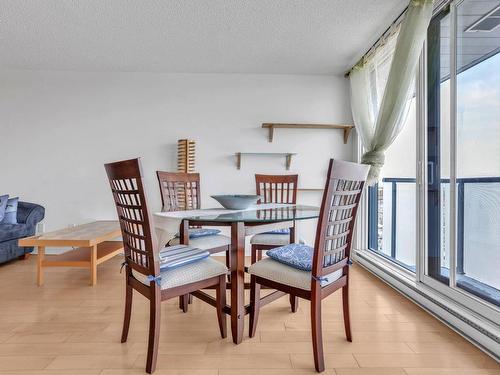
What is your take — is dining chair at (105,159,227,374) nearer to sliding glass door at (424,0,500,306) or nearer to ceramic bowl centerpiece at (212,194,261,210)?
ceramic bowl centerpiece at (212,194,261,210)

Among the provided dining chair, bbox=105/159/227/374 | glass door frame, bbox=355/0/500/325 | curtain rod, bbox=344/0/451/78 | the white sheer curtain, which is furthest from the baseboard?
curtain rod, bbox=344/0/451/78

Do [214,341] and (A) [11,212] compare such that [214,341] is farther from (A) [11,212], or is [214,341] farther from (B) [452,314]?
(A) [11,212]

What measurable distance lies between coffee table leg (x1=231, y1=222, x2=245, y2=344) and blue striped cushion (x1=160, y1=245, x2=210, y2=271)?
7.6 inches

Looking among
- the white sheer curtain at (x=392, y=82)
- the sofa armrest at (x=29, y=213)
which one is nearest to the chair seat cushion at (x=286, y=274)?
the white sheer curtain at (x=392, y=82)

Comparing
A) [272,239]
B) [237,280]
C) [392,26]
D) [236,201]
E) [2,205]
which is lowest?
[237,280]

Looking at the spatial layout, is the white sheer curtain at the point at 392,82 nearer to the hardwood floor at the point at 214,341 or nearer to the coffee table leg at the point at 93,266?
the hardwood floor at the point at 214,341

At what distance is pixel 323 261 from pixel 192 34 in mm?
2357

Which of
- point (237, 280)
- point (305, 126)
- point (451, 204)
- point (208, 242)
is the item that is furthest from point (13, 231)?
point (451, 204)

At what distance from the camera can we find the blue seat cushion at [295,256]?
56.2 inches

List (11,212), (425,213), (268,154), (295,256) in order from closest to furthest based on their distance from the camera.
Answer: (295,256) → (425,213) → (11,212) → (268,154)

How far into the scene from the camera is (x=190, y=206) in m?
2.58

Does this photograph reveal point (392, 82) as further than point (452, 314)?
Yes

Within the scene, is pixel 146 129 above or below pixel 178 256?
above

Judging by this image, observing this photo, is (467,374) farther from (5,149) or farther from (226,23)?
(5,149)
